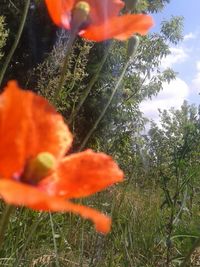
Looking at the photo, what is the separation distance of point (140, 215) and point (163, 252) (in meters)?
0.40

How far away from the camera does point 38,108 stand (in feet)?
1.75

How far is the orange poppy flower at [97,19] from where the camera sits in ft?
2.43

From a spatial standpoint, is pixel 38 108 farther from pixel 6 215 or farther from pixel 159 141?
pixel 159 141

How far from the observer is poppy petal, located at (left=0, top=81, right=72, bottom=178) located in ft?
1.55

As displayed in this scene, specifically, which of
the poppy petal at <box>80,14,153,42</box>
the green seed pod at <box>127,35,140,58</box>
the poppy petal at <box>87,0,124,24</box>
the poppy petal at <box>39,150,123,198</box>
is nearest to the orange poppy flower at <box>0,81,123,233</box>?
the poppy petal at <box>39,150,123,198</box>

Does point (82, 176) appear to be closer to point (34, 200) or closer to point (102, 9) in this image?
point (34, 200)

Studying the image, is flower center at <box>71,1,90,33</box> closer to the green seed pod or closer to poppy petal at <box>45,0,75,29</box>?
poppy petal at <box>45,0,75,29</box>

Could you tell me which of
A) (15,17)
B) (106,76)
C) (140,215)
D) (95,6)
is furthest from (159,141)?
(15,17)

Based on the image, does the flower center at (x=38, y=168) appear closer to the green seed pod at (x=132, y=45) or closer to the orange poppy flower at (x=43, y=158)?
the orange poppy flower at (x=43, y=158)

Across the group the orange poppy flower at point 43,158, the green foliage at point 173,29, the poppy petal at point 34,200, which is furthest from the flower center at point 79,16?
the green foliage at point 173,29

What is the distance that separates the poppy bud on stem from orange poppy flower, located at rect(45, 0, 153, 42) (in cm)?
26

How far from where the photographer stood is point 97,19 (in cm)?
86

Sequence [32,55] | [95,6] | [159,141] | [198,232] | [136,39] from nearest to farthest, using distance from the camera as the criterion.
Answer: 1. [95,6]
2. [198,232]
3. [136,39]
4. [159,141]
5. [32,55]

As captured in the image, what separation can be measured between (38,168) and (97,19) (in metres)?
0.39
